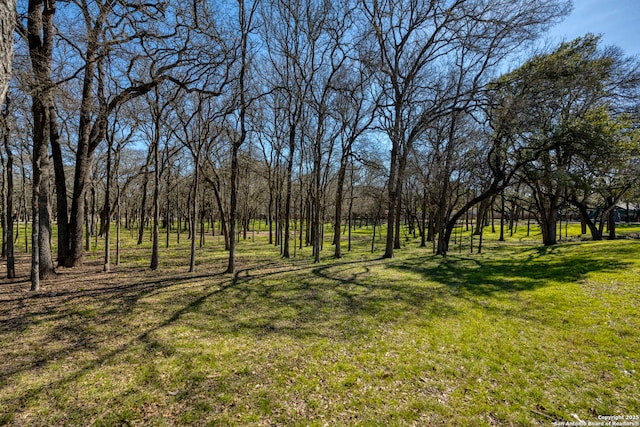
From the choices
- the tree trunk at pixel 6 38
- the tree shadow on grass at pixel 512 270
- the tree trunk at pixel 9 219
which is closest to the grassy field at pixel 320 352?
the tree shadow on grass at pixel 512 270

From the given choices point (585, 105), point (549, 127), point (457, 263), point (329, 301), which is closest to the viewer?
point (329, 301)

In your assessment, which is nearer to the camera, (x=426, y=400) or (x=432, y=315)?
(x=426, y=400)

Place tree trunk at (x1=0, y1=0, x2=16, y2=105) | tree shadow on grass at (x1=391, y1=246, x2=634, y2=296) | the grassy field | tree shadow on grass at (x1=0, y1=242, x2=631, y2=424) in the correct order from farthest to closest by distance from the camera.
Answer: tree shadow on grass at (x1=391, y1=246, x2=634, y2=296), tree shadow on grass at (x1=0, y1=242, x2=631, y2=424), the grassy field, tree trunk at (x1=0, y1=0, x2=16, y2=105)

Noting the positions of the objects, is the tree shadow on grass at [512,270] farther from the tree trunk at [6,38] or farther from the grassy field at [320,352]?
the tree trunk at [6,38]

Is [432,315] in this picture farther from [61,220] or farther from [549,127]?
[61,220]

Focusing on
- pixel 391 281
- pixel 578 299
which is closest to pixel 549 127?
pixel 578 299

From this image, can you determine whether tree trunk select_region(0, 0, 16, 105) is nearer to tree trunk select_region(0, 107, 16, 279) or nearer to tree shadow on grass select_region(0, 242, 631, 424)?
tree shadow on grass select_region(0, 242, 631, 424)

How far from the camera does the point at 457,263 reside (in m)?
13.4


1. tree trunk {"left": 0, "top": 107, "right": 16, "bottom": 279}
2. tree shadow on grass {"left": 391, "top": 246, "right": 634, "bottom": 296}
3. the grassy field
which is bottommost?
the grassy field

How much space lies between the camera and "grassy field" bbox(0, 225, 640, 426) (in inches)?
133

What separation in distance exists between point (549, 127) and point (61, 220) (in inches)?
813

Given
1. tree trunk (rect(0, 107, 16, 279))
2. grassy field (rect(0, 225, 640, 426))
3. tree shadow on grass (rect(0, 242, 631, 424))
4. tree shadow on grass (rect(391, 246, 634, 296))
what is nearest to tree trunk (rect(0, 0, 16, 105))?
grassy field (rect(0, 225, 640, 426))

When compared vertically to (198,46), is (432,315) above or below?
below

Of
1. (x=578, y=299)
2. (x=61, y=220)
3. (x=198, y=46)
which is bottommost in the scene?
(x=578, y=299)
